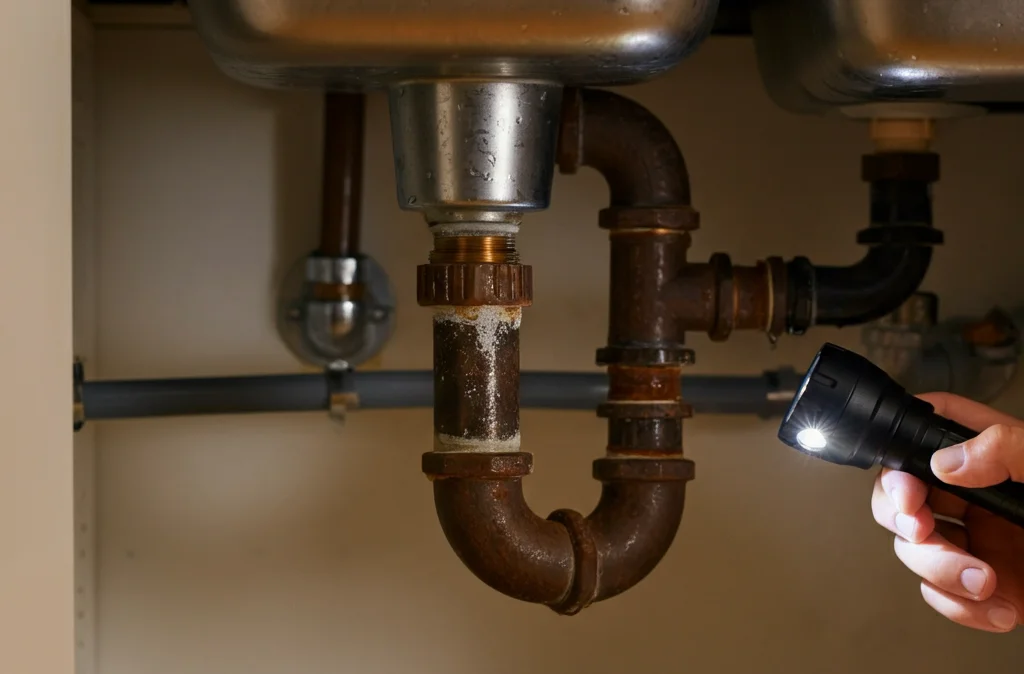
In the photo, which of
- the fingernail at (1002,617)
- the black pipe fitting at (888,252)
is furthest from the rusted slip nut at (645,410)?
the fingernail at (1002,617)

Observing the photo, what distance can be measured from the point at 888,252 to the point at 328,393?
42cm

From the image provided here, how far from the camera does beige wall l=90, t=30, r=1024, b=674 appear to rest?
826 mm

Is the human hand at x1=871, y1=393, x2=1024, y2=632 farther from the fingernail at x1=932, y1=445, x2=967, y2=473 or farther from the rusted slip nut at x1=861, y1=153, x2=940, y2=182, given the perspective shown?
the rusted slip nut at x1=861, y1=153, x2=940, y2=182

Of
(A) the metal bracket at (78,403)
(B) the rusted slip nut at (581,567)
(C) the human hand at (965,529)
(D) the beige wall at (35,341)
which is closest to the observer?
(D) the beige wall at (35,341)

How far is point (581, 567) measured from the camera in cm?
63

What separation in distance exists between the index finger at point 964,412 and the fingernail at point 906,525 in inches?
2.8

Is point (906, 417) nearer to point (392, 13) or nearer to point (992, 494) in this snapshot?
point (992, 494)

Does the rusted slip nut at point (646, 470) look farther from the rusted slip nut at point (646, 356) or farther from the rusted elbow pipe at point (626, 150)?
the rusted elbow pipe at point (626, 150)

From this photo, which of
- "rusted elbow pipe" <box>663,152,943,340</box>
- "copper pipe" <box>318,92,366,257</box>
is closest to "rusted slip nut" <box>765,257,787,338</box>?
"rusted elbow pipe" <box>663,152,943,340</box>

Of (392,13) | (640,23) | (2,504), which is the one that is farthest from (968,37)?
(2,504)

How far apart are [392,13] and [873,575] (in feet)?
2.06

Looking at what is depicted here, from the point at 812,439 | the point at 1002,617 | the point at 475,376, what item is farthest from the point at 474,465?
the point at 1002,617

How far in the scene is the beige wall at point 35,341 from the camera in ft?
1.34

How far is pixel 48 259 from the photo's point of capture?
1.45 feet
